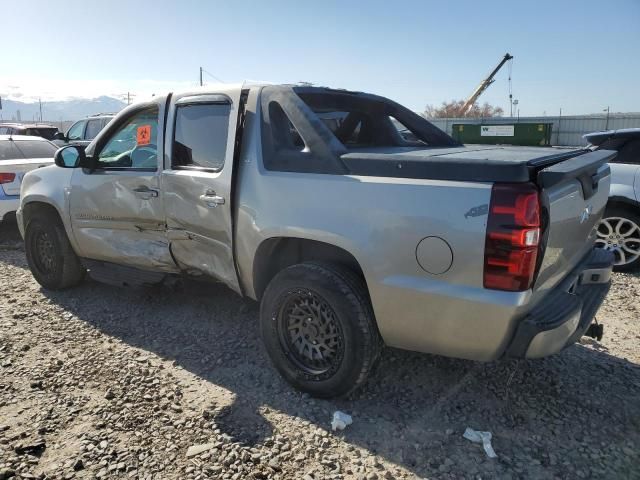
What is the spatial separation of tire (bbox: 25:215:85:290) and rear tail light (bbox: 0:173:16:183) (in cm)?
250

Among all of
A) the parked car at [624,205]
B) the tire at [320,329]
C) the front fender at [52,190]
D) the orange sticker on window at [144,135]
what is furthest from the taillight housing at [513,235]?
the parked car at [624,205]

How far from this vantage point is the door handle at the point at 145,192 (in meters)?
3.72

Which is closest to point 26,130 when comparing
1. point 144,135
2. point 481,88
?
point 144,135

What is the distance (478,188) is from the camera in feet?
7.45

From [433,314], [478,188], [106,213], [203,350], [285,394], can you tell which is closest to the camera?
[478,188]

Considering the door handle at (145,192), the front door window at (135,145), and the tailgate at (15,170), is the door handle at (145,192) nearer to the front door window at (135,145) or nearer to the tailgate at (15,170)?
the front door window at (135,145)

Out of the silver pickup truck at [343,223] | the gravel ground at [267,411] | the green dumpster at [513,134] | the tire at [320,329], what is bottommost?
the gravel ground at [267,411]

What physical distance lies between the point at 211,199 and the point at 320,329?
3.73 feet

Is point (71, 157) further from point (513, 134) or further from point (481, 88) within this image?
point (481, 88)

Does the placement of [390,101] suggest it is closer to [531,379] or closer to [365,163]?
[365,163]

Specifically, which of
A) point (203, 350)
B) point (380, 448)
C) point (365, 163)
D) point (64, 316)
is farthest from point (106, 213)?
point (380, 448)

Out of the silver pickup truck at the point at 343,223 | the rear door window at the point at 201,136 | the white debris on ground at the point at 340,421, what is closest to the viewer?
the silver pickup truck at the point at 343,223

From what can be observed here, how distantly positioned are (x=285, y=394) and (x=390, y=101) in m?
2.51

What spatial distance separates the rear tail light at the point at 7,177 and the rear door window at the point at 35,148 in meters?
0.80
